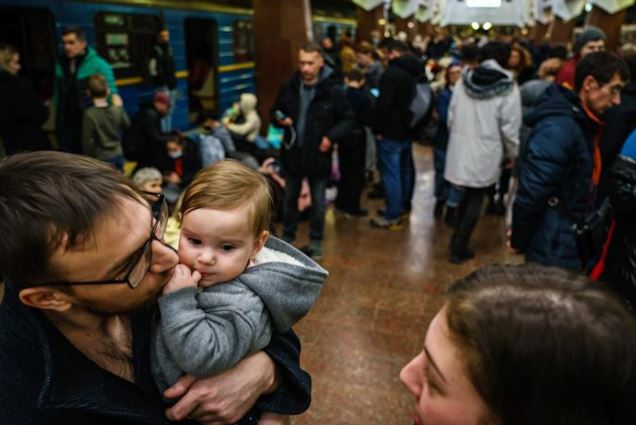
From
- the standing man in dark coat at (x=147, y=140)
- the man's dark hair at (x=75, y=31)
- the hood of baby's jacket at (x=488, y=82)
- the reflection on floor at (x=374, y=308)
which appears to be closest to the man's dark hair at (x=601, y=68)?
the hood of baby's jacket at (x=488, y=82)

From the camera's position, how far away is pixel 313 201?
452 cm

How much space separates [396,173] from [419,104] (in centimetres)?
74

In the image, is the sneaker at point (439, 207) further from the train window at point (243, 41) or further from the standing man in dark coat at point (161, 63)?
the train window at point (243, 41)

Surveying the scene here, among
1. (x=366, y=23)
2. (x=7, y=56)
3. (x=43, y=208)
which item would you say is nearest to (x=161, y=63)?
(x=7, y=56)

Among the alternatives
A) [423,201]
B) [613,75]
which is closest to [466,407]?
[613,75]

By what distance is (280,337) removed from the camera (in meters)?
1.26

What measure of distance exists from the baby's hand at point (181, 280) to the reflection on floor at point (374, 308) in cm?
183

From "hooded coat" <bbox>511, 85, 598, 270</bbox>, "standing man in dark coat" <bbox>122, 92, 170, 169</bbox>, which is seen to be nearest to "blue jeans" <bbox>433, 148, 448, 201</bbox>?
"hooded coat" <bbox>511, 85, 598, 270</bbox>

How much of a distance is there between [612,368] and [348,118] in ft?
12.4

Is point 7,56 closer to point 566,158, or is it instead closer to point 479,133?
point 479,133

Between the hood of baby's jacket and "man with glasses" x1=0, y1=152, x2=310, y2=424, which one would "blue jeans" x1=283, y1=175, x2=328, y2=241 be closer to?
the hood of baby's jacket

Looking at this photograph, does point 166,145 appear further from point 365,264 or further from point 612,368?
point 612,368

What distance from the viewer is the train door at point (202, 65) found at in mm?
9836

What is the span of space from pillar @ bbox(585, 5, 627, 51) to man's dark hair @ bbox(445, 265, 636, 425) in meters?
17.9
